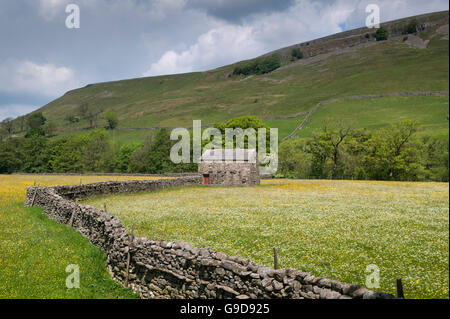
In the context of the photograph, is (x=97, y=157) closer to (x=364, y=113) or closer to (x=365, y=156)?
(x=365, y=156)

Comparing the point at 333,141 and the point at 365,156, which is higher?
the point at 333,141

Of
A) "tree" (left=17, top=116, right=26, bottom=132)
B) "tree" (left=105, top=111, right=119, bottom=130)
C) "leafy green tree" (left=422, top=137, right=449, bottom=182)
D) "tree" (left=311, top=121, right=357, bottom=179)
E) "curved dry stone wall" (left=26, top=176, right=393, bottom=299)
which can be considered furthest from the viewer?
"tree" (left=17, top=116, right=26, bottom=132)

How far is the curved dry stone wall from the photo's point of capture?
258 inches

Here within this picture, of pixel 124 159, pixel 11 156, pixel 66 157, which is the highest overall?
pixel 11 156

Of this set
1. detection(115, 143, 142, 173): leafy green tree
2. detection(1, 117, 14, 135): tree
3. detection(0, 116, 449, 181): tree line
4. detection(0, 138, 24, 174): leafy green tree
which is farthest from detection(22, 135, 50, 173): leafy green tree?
detection(1, 117, 14, 135): tree

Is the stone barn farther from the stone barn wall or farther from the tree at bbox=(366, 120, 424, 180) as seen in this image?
the tree at bbox=(366, 120, 424, 180)

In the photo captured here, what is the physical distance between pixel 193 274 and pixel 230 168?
3796 centimetres

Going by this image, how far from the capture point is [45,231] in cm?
1509

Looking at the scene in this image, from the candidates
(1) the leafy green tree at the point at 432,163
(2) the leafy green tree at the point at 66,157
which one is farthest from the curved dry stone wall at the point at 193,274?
(2) the leafy green tree at the point at 66,157

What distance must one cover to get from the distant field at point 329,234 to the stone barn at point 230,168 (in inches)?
800

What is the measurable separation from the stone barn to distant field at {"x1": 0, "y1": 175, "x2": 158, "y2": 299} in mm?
31996

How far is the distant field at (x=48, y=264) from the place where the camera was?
876cm

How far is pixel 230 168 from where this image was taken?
152ft

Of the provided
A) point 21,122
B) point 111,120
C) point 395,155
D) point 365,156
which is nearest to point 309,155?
point 365,156
